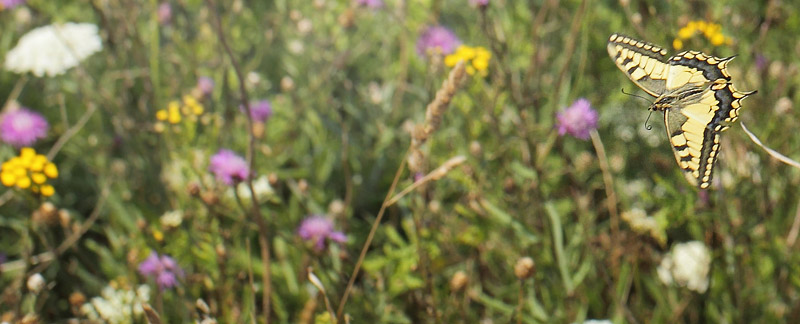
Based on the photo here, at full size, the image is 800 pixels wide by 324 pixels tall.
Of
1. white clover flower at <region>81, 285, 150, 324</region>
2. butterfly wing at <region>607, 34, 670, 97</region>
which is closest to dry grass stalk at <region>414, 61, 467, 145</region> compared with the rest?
butterfly wing at <region>607, 34, 670, 97</region>

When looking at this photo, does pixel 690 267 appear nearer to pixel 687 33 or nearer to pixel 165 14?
pixel 687 33

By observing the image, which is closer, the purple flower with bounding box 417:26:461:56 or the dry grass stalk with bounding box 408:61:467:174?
the dry grass stalk with bounding box 408:61:467:174

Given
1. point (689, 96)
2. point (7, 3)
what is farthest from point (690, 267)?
point (7, 3)

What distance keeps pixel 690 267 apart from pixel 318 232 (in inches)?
31.3

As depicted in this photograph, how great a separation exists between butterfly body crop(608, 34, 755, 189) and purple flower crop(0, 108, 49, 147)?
1586 millimetres

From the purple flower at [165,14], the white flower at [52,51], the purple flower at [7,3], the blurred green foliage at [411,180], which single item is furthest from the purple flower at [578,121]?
the purple flower at [7,3]

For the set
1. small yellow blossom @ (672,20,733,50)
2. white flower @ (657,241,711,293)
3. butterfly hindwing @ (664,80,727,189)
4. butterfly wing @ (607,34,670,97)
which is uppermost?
butterfly wing @ (607,34,670,97)

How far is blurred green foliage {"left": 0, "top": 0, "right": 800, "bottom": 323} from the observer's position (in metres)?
1.41

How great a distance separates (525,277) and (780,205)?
0.72 metres

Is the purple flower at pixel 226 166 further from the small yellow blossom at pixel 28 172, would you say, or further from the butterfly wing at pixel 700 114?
the butterfly wing at pixel 700 114

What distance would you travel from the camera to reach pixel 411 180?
121 cm

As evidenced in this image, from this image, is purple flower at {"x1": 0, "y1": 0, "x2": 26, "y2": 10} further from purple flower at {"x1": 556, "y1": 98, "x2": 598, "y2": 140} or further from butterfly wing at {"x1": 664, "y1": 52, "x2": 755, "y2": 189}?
butterfly wing at {"x1": 664, "y1": 52, "x2": 755, "y2": 189}

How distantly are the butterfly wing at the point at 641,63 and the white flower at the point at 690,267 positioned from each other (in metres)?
0.65

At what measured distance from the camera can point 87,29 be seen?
2.08 m
